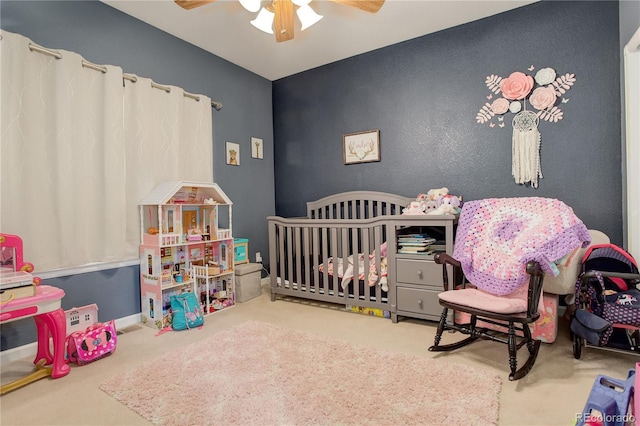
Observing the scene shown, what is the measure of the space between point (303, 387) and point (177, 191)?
206cm

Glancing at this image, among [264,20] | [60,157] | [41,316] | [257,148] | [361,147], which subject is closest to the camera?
[41,316]

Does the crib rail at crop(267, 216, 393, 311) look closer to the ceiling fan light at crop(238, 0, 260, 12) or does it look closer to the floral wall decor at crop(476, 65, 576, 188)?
the floral wall decor at crop(476, 65, 576, 188)

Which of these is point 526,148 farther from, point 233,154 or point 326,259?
point 233,154

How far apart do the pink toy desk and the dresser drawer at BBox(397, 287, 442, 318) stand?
230 cm

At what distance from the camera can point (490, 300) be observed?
1983mm

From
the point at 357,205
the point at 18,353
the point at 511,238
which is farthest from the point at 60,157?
the point at 511,238

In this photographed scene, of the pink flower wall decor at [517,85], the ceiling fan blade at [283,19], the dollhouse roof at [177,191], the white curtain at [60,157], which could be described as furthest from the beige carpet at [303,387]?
the pink flower wall decor at [517,85]

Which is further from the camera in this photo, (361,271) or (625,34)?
(361,271)

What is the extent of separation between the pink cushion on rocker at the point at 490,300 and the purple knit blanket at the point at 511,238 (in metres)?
0.08

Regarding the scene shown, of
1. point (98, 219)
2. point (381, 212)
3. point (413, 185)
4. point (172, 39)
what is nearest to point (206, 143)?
point (172, 39)

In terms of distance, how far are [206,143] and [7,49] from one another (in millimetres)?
1575

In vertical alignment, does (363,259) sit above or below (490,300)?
above

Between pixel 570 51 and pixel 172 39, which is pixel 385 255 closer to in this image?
pixel 570 51

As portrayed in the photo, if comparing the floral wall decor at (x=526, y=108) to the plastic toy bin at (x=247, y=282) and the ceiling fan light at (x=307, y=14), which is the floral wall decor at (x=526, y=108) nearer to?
the ceiling fan light at (x=307, y=14)
